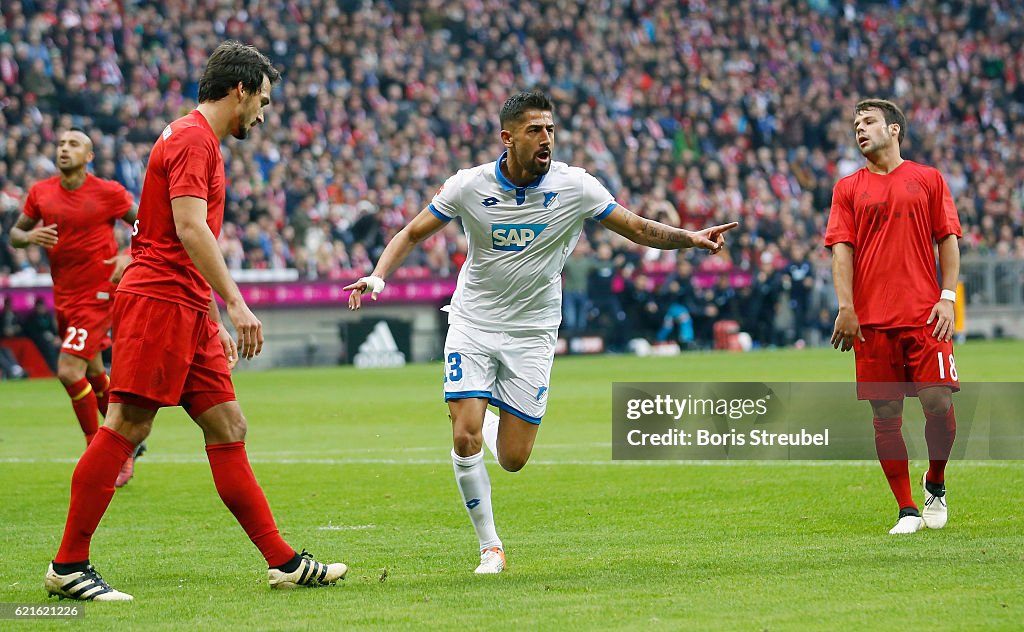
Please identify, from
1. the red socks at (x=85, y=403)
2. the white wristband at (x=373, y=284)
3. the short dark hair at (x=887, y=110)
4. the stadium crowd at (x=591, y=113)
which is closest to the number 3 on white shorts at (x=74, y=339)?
the red socks at (x=85, y=403)

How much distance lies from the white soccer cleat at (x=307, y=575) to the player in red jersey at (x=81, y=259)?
4.97 metres

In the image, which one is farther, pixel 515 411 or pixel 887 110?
pixel 887 110

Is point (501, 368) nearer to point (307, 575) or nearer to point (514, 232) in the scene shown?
point (514, 232)

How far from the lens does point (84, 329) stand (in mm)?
10930

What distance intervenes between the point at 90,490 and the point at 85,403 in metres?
4.89

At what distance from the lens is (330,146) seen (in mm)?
29406

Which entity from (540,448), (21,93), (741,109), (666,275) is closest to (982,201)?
(741,109)

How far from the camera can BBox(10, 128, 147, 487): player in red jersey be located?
10.9m

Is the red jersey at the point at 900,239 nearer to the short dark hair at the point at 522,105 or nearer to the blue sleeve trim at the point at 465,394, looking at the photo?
the short dark hair at the point at 522,105

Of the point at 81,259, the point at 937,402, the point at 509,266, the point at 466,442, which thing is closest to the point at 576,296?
the point at 81,259

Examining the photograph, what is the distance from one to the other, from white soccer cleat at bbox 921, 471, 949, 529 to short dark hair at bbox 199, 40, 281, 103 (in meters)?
4.31

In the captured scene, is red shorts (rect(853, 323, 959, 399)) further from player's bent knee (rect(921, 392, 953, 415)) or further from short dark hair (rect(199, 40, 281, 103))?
short dark hair (rect(199, 40, 281, 103))

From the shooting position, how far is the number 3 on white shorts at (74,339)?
35.6ft

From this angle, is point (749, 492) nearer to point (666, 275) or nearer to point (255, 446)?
point (255, 446)
